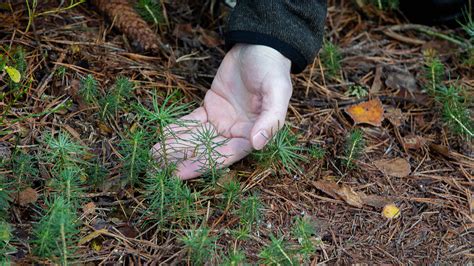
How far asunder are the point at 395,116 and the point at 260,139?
41.4 inches

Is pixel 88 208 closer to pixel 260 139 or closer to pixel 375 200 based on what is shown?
pixel 260 139

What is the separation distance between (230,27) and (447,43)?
158 centimetres

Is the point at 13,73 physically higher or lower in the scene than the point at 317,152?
higher

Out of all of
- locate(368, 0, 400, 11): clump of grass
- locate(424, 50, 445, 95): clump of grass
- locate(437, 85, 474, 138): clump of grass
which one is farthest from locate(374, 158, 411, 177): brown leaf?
locate(368, 0, 400, 11): clump of grass

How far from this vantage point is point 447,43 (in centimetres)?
377

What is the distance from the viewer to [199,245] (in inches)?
83.4

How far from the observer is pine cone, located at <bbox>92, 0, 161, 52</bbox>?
3.29 m

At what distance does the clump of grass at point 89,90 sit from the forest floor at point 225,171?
39 millimetres

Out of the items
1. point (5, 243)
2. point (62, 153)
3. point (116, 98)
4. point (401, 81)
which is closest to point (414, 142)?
point (401, 81)

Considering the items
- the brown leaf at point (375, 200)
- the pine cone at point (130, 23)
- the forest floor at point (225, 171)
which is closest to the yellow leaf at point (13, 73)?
the forest floor at point (225, 171)

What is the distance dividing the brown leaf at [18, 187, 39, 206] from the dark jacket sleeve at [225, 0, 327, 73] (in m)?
1.20

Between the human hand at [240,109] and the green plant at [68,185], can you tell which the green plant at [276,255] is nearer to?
the human hand at [240,109]

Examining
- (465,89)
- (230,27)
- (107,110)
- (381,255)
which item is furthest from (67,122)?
(465,89)

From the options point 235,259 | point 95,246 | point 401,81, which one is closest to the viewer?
point 235,259
